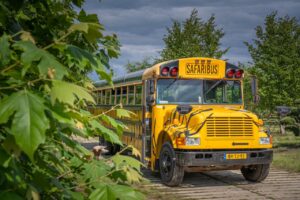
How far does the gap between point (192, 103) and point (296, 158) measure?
481 cm

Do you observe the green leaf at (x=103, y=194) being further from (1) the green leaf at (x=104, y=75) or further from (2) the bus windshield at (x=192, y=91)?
(2) the bus windshield at (x=192, y=91)

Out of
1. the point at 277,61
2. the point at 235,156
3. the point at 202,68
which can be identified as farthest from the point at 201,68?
the point at 277,61

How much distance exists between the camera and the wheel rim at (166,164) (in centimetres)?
826

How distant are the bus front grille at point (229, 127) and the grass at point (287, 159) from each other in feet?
9.72

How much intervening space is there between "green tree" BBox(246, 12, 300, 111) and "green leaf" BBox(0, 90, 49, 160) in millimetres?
20040

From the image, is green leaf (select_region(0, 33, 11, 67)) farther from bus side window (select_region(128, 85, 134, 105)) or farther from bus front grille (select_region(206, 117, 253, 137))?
bus side window (select_region(128, 85, 134, 105))

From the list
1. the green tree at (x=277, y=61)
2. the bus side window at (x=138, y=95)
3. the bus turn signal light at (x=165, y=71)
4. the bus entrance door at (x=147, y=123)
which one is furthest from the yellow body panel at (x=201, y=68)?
the green tree at (x=277, y=61)

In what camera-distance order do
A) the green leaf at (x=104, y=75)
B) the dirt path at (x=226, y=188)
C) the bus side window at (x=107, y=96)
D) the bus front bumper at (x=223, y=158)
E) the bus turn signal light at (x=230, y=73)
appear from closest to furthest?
the green leaf at (x=104, y=75) < the dirt path at (x=226, y=188) < the bus front bumper at (x=223, y=158) < the bus turn signal light at (x=230, y=73) < the bus side window at (x=107, y=96)

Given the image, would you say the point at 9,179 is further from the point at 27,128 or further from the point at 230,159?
the point at 230,159

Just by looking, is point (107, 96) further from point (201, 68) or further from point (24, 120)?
point (24, 120)

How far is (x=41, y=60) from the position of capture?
1.46 meters

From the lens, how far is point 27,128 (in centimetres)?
138

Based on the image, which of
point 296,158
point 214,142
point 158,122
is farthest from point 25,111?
point 296,158

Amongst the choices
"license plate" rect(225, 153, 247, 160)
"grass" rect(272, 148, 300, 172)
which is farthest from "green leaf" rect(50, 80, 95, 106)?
"grass" rect(272, 148, 300, 172)
